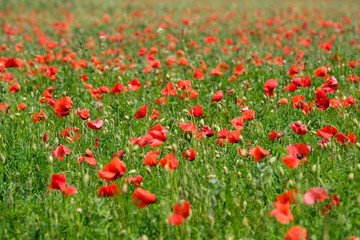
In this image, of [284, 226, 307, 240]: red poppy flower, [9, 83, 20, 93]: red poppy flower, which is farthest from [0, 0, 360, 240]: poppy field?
[9, 83, 20, 93]: red poppy flower

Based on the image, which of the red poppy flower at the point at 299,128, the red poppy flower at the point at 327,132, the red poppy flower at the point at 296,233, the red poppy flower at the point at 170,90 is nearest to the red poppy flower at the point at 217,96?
the red poppy flower at the point at 170,90

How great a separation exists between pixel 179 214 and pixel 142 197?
30 cm

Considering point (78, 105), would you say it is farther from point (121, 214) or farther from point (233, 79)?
point (121, 214)

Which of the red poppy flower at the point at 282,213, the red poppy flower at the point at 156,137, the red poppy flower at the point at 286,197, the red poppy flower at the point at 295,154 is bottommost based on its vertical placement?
the red poppy flower at the point at 286,197

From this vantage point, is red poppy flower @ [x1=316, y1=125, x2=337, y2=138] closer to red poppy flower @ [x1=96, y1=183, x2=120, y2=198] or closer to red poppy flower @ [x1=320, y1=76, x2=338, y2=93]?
red poppy flower @ [x1=320, y1=76, x2=338, y2=93]

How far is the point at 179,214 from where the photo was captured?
6.16 feet

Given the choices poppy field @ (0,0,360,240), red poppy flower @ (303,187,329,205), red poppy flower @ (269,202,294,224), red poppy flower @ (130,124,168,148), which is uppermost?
red poppy flower @ (130,124,168,148)

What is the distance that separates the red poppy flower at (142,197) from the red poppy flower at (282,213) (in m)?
0.62

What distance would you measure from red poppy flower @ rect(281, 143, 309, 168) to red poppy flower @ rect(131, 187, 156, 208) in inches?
29.4

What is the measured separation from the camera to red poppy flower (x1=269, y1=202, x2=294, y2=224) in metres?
1.87

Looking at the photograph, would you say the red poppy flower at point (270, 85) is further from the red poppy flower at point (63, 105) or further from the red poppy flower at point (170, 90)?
the red poppy flower at point (63, 105)

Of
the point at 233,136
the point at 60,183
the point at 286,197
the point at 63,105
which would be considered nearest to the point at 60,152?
the point at 63,105

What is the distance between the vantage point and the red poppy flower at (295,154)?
2197 mm

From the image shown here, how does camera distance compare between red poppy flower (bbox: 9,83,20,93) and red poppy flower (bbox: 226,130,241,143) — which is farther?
red poppy flower (bbox: 9,83,20,93)
